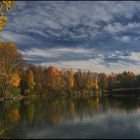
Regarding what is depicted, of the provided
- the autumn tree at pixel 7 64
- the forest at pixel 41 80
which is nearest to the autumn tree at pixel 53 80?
the forest at pixel 41 80

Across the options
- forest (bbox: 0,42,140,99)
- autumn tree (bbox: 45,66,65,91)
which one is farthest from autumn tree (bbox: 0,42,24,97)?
autumn tree (bbox: 45,66,65,91)

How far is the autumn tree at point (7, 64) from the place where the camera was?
68938 mm

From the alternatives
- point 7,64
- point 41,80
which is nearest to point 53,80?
point 41,80

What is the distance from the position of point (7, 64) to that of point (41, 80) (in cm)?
3601

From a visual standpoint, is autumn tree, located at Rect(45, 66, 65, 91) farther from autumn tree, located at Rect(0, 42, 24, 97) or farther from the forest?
autumn tree, located at Rect(0, 42, 24, 97)

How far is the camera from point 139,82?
157m

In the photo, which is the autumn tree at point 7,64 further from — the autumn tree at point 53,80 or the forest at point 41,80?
the autumn tree at point 53,80

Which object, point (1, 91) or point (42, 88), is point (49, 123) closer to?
point (1, 91)

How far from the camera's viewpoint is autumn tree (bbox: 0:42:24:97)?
226 feet

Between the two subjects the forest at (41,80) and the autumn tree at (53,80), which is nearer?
the forest at (41,80)

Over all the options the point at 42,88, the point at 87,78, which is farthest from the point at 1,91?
the point at 87,78

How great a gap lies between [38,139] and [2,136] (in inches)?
130

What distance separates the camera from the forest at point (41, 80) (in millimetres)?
69938

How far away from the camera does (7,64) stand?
69938 millimetres
